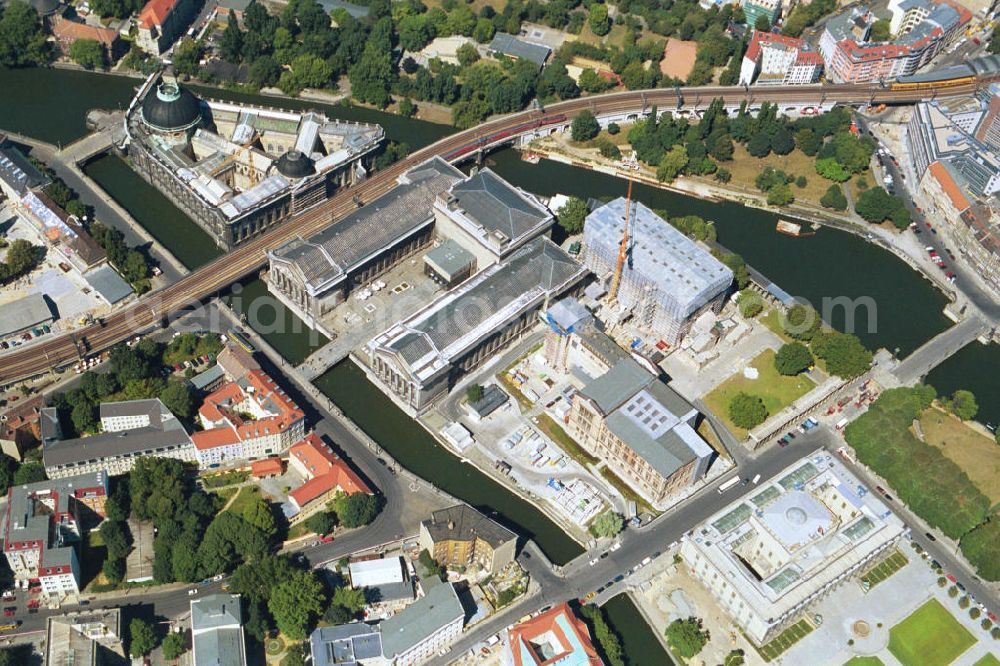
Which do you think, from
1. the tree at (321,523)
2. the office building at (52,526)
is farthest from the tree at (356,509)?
the office building at (52,526)

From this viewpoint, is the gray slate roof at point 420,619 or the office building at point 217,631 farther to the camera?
the gray slate roof at point 420,619

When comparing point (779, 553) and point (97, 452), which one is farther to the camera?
point (97, 452)

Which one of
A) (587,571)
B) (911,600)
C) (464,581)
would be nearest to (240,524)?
(464,581)

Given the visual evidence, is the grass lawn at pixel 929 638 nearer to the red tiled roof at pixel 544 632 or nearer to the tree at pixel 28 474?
the red tiled roof at pixel 544 632

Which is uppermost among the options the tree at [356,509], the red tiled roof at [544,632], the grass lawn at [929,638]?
the tree at [356,509]

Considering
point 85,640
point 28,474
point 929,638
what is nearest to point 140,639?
point 85,640

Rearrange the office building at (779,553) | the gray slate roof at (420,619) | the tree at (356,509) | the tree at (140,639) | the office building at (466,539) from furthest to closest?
the tree at (356,509) < the office building at (466,539) < the office building at (779,553) < the gray slate roof at (420,619) < the tree at (140,639)

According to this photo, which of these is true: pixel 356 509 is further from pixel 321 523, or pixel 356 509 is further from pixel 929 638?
pixel 929 638
